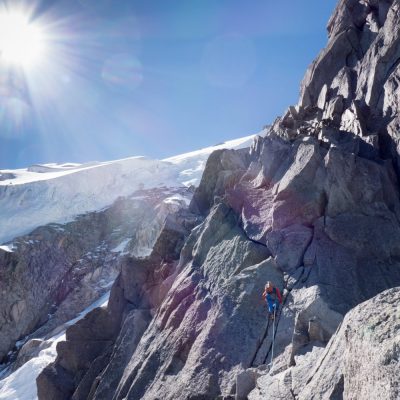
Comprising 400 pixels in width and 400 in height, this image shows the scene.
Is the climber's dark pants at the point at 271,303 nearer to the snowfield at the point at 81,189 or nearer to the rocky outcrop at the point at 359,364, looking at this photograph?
the rocky outcrop at the point at 359,364

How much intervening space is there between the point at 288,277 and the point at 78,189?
116m

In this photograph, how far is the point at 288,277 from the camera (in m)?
17.8

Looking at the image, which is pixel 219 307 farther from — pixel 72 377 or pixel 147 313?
pixel 72 377

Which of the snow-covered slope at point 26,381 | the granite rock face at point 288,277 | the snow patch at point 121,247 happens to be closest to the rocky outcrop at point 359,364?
the granite rock face at point 288,277

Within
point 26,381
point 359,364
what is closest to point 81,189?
point 26,381

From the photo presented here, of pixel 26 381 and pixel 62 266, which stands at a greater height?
pixel 62 266

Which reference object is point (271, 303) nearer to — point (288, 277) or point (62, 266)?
point (288, 277)

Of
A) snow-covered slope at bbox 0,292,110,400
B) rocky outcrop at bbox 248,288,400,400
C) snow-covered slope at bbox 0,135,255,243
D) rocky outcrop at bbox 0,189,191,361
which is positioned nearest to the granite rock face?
rocky outcrop at bbox 248,288,400,400

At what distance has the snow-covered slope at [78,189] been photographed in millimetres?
111562

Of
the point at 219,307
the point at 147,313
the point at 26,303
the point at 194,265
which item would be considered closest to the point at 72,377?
the point at 147,313

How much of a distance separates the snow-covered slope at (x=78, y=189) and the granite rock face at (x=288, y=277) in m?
85.4

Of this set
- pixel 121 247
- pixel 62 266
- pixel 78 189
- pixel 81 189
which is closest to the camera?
pixel 62 266

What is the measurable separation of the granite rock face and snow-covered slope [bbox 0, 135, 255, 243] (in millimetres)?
85436

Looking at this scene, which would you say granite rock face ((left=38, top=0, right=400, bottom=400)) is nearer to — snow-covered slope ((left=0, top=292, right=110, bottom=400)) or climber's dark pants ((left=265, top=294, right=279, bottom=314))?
climber's dark pants ((left=265, top=294, right=279, bottom=314))
